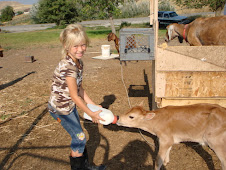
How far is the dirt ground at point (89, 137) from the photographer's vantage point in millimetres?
3988

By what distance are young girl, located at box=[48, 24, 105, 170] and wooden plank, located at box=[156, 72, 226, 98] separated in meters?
1.75

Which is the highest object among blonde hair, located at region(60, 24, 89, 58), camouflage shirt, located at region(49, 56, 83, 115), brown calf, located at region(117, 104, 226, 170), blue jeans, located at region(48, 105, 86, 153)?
blonde hair, located at region(60, 24, 89, 58)

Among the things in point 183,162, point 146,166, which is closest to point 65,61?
point 146,166

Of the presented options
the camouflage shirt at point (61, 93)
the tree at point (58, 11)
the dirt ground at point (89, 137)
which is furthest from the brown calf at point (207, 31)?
the tree at point (58, 11)

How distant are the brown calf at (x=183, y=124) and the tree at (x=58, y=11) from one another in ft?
106

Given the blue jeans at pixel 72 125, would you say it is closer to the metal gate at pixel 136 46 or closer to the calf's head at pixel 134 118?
the calf's head at pixel 134 118

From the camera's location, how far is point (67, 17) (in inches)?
1380

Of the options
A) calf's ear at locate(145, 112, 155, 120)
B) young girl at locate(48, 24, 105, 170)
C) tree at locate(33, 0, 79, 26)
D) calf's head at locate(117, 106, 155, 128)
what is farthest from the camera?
tree at locate(33, 0, 79, 26)

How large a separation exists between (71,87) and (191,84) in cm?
243

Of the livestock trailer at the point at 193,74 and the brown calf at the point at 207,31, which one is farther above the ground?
the brown calf at the point at 207,31

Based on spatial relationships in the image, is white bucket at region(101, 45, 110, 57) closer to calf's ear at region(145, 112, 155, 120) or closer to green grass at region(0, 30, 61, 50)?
green grass at region(0, 30, 61, 50)

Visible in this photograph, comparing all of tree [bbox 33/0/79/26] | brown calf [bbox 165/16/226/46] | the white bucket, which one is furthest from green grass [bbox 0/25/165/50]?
brown calf [bbox 165/16/226/46]

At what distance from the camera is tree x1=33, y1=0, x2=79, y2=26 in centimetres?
3344

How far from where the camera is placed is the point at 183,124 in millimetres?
3641
